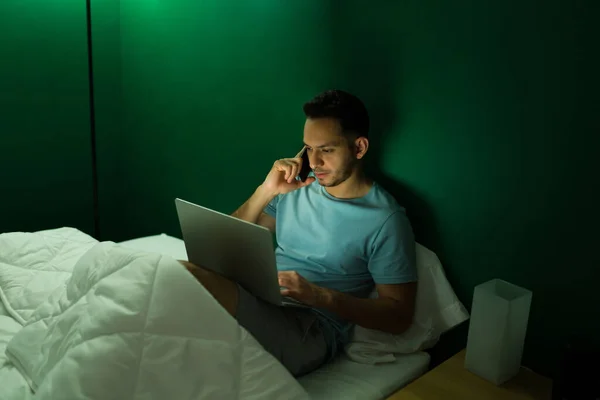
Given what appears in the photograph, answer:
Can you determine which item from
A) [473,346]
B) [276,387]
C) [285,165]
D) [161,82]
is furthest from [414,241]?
[161,82]

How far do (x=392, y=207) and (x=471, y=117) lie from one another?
33 centimetres

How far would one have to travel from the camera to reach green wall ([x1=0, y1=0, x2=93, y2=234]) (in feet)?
7.64

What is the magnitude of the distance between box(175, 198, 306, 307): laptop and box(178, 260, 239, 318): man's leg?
0.06m

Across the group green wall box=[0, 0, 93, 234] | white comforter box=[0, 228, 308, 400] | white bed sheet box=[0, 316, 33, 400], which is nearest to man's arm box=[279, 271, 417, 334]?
white comforter box=[0, 228, 308, 400]

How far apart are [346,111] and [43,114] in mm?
1731

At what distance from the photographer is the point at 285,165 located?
1685 mm

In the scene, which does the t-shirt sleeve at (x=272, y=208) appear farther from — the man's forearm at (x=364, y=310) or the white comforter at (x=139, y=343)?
the white comforter at (x=139, y=343)

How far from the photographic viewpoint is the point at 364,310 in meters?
1.35

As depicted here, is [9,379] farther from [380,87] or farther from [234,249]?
[380,87]

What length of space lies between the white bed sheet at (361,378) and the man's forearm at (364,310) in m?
0.11

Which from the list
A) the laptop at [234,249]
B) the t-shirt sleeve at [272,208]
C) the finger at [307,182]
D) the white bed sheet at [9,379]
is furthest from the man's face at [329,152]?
the white bed sheet at [9,379]

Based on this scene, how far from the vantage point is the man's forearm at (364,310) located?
4.40ft

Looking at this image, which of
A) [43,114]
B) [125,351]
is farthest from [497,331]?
[43,114]

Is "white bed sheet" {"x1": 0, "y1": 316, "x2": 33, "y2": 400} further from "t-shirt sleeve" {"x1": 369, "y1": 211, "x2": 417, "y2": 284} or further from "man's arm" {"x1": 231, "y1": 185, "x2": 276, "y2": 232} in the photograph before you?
"t-shirt sleeve" {"x1": 369, "y1": 211, "x2": 417, "y2": 284}
